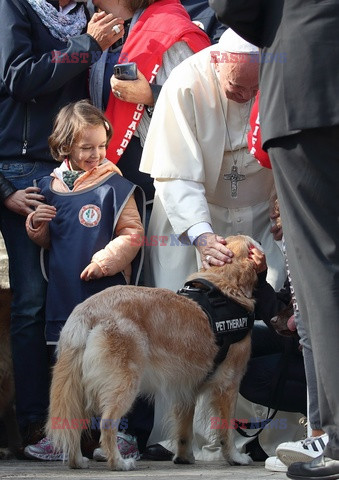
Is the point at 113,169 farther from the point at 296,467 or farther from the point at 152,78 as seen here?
the point at 296,467

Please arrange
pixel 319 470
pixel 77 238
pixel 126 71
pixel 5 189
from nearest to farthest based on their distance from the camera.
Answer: pixel 319 470
pixel 77 238
pixel 5 189
pixel 126 71

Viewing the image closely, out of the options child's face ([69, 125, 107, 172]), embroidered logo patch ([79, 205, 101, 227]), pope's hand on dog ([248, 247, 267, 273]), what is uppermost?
child's face ([69, 125, 107, 172])

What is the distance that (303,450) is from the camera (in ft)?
13.5

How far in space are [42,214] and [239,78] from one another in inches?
54.4

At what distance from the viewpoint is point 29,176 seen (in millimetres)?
6020

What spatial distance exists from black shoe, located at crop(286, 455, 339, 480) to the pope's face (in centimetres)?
256

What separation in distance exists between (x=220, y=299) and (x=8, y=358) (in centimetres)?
150

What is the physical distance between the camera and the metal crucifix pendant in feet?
19.5

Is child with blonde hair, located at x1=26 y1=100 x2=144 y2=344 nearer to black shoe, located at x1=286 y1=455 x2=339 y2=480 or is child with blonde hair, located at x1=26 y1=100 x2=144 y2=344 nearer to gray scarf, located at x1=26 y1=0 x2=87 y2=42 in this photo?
gray scarf, located at x1=26 y1=0 x2=87 y2=42

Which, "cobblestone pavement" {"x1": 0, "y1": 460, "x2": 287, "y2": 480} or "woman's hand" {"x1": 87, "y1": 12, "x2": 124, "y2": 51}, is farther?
"woman's hand" {"x1": 87, "y1": 12, "x2": 124, "y2": 51}

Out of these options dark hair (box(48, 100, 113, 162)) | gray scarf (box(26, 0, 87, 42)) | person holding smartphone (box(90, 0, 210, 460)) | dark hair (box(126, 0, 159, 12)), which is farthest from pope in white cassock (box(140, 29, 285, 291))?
gray scarf (box(26, 0, 87, 42))

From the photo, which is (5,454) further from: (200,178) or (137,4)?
(137,4)

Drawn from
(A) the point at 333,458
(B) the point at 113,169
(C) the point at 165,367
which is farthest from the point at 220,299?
(A) the point at 333,458

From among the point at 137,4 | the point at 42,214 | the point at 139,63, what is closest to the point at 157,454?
the point at 42,214
